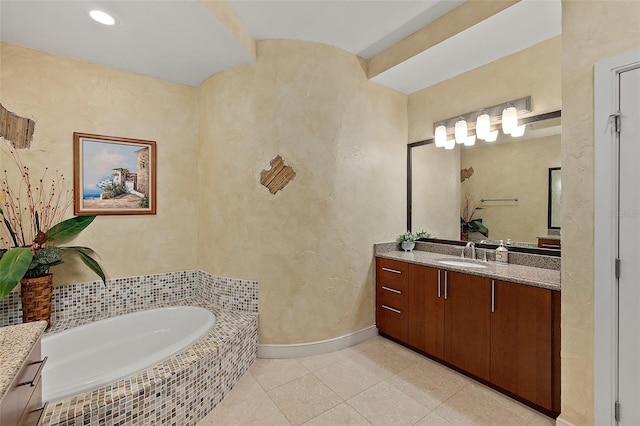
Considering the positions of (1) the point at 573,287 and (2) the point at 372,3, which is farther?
(2) the point at 372,3

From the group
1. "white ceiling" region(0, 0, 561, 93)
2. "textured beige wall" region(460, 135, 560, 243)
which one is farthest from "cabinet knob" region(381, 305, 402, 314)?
"white ceiling" region(0, 0, 561, 93)

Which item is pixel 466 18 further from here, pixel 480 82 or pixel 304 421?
pixel 304 421

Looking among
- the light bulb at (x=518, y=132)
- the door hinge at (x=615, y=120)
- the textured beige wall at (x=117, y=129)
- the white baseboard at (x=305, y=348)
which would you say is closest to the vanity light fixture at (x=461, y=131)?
the light bulb at (x=518, y=132)

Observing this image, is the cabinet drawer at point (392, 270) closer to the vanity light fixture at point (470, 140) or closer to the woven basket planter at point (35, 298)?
the vanity light fixture at point (470, 140)

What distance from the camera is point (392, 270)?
2.82 metres

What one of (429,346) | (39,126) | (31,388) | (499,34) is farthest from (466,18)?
(39,126)

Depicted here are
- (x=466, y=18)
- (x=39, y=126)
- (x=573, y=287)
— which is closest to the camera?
(x=573, y=287)

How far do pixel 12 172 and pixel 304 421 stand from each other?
9.67ft

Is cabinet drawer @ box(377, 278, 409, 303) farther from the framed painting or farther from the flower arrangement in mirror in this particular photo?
the framed painting

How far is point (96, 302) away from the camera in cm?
257

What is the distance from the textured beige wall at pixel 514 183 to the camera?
2373 millimetres

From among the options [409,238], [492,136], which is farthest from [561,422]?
[492,136]

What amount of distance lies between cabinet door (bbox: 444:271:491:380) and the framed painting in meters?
2.93

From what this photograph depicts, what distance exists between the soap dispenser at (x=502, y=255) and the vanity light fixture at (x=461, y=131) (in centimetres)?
111
